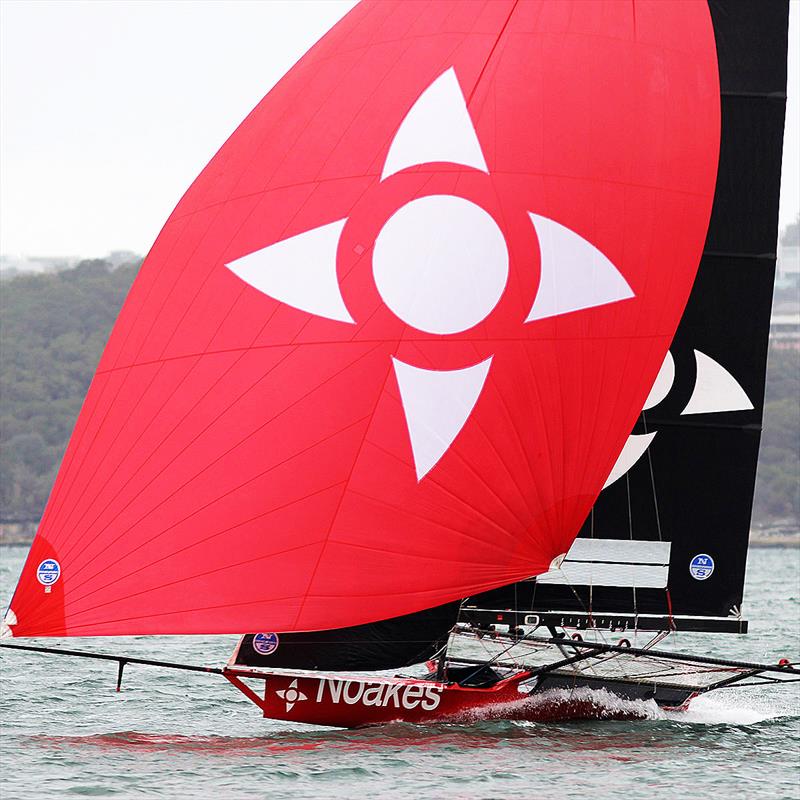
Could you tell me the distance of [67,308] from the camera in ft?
236

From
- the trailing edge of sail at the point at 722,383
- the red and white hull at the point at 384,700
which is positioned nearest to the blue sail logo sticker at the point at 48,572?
the red and white hull at the point at 384,700

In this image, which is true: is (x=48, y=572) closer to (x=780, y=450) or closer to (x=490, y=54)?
(x=490, y=54)

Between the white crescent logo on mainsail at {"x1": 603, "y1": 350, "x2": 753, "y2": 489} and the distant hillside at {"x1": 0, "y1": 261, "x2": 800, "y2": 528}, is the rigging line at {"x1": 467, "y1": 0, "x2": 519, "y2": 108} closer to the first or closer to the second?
the white crescent logo on mainsail at {"x1": 603, "y1": 350, "x2": 753, "y2": 489}

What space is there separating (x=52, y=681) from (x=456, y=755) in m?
5.26

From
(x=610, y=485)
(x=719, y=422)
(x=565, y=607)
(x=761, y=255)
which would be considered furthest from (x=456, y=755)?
(x=761, y=255)

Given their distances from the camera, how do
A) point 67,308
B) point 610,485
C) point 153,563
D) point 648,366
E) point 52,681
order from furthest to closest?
point 67,308 → point 52,681 → point 610,485 → point 648,366 → point 153,563

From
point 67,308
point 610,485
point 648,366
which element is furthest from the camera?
point 67,308

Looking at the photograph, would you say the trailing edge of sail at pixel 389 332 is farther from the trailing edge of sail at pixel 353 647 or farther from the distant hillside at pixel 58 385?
the distant hillside at pixel 58 385

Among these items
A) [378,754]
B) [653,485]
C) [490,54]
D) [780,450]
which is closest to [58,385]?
[780,450]

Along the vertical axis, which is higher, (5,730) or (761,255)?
(761,255)

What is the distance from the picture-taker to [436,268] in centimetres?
855

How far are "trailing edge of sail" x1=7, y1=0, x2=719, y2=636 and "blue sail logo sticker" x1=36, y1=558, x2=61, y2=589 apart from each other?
1 cm

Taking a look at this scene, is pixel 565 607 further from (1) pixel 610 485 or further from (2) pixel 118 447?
(2) pixel 118 447

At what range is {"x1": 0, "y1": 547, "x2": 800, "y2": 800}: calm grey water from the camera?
7.71m
